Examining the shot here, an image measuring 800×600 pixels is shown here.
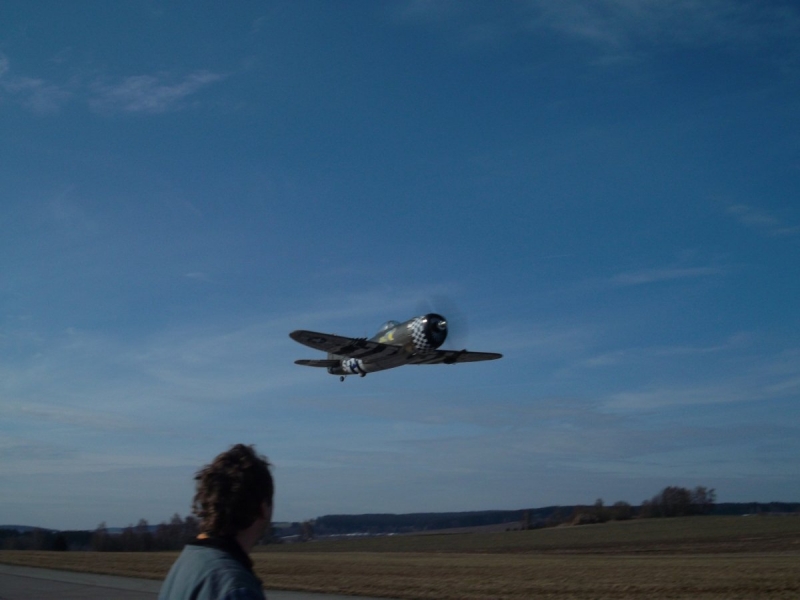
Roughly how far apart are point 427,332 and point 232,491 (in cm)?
2672

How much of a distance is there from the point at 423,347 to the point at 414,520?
12733 cm

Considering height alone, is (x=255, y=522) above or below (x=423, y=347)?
below

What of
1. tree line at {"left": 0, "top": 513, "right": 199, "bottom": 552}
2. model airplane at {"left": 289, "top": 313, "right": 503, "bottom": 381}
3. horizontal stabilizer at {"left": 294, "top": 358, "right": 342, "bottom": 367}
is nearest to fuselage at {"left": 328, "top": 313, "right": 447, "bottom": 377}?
Answer: model airplane at {"left": 289, "top": 313, "right": 503, "bottom": 381}

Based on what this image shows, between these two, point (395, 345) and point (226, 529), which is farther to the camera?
point (395, 345)

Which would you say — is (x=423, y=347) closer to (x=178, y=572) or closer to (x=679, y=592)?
(x=679, y=592)

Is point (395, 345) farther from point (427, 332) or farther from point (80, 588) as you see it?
point (80, 588)

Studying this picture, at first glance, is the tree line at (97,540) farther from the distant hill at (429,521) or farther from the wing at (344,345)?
the wing at (344,345)

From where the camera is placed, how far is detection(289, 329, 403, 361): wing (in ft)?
97.7

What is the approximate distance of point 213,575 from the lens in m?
3.07

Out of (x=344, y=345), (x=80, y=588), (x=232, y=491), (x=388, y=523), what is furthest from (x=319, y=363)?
(x=388, y=523)

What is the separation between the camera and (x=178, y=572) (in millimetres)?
3213

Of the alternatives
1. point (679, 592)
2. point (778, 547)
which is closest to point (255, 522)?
point (679, 592)

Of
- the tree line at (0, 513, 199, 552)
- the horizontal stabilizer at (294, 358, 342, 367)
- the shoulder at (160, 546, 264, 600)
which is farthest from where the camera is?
the tree line at (0, 513, 199, 552)

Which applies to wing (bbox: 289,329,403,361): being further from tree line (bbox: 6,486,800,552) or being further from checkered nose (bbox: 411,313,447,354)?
tree line (bbox: 6,486,800,552)
